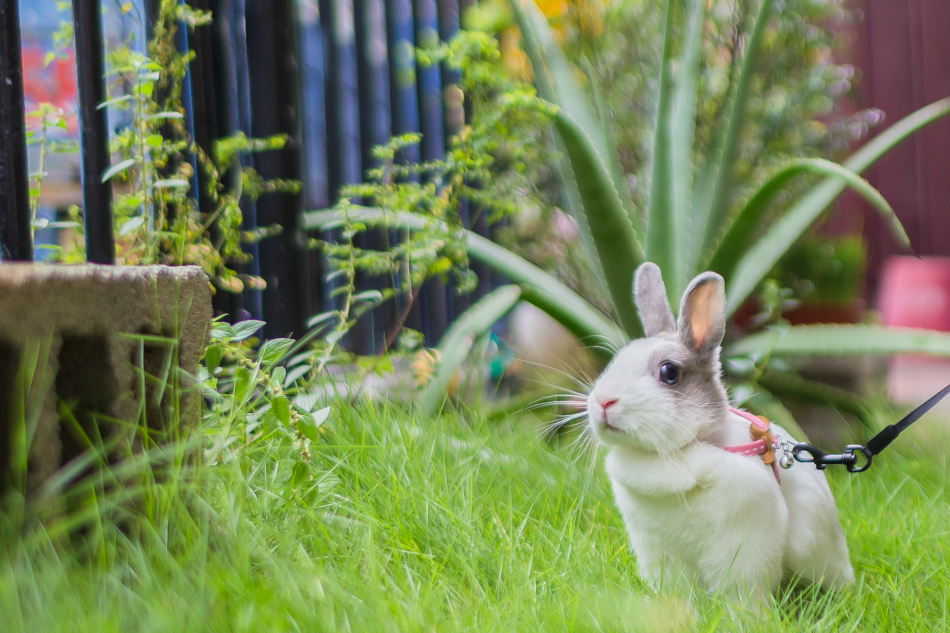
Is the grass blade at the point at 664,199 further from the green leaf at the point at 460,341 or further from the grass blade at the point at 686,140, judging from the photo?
the green leaf at the point at 460,341

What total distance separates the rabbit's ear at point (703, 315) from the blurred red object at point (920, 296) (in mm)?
2953

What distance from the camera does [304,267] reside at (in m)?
1.88

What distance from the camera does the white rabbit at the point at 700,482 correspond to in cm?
81

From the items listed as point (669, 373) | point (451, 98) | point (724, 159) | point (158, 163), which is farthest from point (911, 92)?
point (158, 163)

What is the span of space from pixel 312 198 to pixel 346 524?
1.38 m

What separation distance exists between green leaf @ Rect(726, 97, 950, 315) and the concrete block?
1.10 meters

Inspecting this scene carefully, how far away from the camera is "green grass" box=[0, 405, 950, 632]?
2.15 ft

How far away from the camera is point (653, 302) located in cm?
101

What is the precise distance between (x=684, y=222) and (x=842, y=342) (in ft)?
1.36

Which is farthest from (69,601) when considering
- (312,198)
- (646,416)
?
(312,198)

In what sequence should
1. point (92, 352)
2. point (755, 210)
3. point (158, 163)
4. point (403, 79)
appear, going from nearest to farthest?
point (92, 352) → point (158, 163) → point (755, 210) → point (403, 79)

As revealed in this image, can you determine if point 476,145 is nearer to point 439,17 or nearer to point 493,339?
point 493,339

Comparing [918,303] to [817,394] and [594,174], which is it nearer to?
[817,394]

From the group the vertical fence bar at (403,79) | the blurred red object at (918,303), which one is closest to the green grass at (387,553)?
the vertical fence bar at (403,79)
